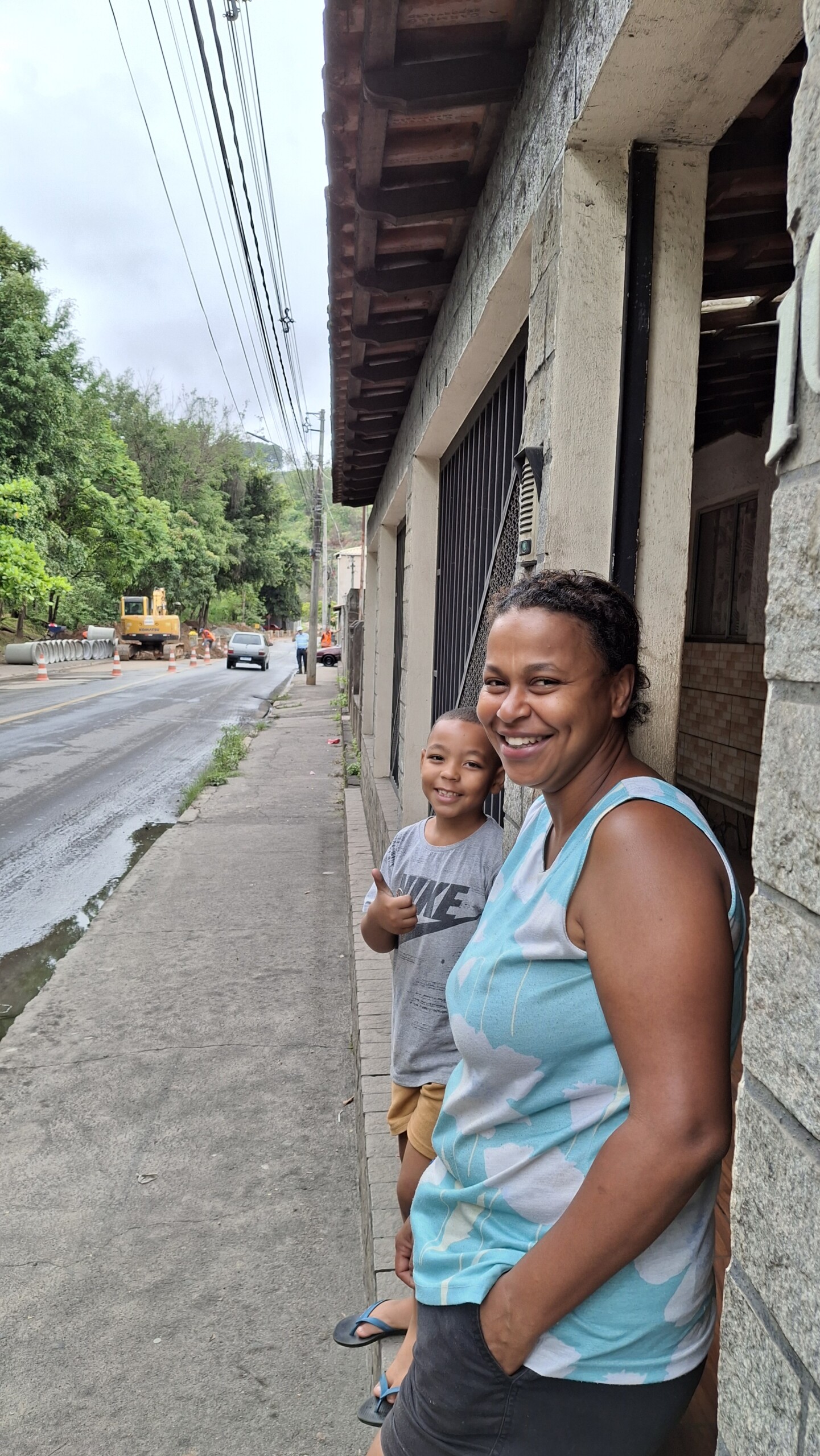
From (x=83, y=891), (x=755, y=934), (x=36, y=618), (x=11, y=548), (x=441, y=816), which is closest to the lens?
(x=755, y=934)

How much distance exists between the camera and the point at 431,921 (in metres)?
2.43

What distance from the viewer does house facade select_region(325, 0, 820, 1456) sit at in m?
0.97

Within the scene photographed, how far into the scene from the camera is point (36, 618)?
39.8 metres

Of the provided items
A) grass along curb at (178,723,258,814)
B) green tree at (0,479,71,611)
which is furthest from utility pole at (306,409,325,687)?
grass along curb at (178,723,258,814)

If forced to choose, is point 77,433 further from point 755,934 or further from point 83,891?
point 755,934

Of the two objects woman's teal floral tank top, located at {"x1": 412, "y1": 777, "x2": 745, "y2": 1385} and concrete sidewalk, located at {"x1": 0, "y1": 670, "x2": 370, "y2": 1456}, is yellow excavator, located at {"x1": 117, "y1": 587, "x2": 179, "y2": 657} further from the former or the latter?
woman's teal floral tank top, located at {"x1": 412, "y1": 777, "x2": 745, "y2": 1385}

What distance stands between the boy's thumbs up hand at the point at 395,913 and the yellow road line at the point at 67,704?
15.3 meters

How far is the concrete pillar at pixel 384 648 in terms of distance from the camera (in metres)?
9.21

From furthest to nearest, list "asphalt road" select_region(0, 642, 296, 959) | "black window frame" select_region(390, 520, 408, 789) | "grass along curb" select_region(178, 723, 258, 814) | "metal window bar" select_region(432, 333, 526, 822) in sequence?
"grass along curb" select_region(178, 723, 258, 814), "black window frame" select_region(390, 520, 408, 789), "asphalt road" select_region(0, 642, 296, 959), "metal window bar" select_region(432, 333, 526, 822)

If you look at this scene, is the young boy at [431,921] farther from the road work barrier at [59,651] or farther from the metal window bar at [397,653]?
the road work barrier at [59,651]

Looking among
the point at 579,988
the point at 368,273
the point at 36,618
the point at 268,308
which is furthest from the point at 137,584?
the point at 579,988

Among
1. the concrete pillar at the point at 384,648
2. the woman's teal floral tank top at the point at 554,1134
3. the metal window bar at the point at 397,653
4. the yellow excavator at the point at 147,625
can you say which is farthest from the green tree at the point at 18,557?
the woman's teal floral tank top at the point at 554,1134

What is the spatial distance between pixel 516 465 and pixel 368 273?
2.01 m

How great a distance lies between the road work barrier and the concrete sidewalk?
25562 millimetres
